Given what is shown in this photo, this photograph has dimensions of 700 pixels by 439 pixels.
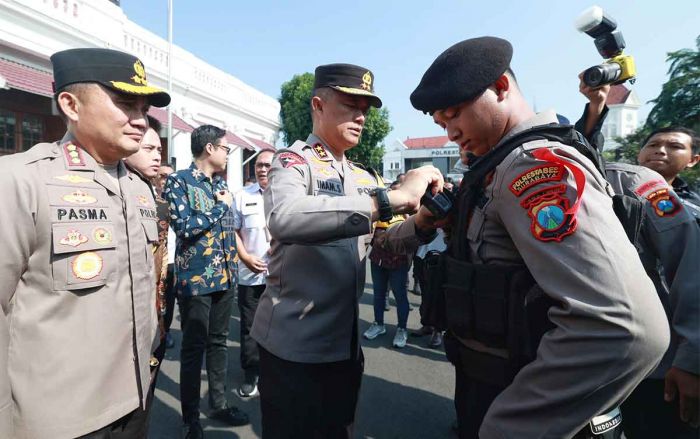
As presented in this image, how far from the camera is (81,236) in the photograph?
136 cm

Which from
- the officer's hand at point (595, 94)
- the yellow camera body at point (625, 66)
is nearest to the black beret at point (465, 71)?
the yellow camera body at point (625, 66)

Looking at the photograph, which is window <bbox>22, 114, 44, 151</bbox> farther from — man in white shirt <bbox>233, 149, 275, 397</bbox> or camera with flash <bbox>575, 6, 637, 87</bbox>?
camera with flash <bbox>575, 6, 637, 87</bbox>

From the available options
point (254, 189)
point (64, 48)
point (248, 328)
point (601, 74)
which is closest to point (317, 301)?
point (601, 74)

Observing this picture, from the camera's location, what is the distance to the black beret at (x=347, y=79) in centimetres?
177

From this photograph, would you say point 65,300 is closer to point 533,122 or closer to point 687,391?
point 533,122

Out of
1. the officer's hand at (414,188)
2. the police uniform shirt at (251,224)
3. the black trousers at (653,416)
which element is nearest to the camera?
the officer's hand at (414,188)

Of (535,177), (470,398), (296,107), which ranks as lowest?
(470,398)

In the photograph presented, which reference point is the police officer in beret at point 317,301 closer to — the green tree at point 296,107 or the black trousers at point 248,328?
the black trousers at point 248,328

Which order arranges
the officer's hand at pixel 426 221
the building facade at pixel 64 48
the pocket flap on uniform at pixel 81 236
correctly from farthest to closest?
the building facade at pixel 64 48, the officer's hand at pixel 426 221, the pocket flap on uniform at pixel 81 236

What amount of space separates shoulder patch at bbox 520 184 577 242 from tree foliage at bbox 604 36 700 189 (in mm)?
12390

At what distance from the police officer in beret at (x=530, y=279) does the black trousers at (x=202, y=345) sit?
2.14 meters

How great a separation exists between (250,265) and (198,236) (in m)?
0.74

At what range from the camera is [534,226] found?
0.96 meters

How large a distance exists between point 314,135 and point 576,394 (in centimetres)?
150
